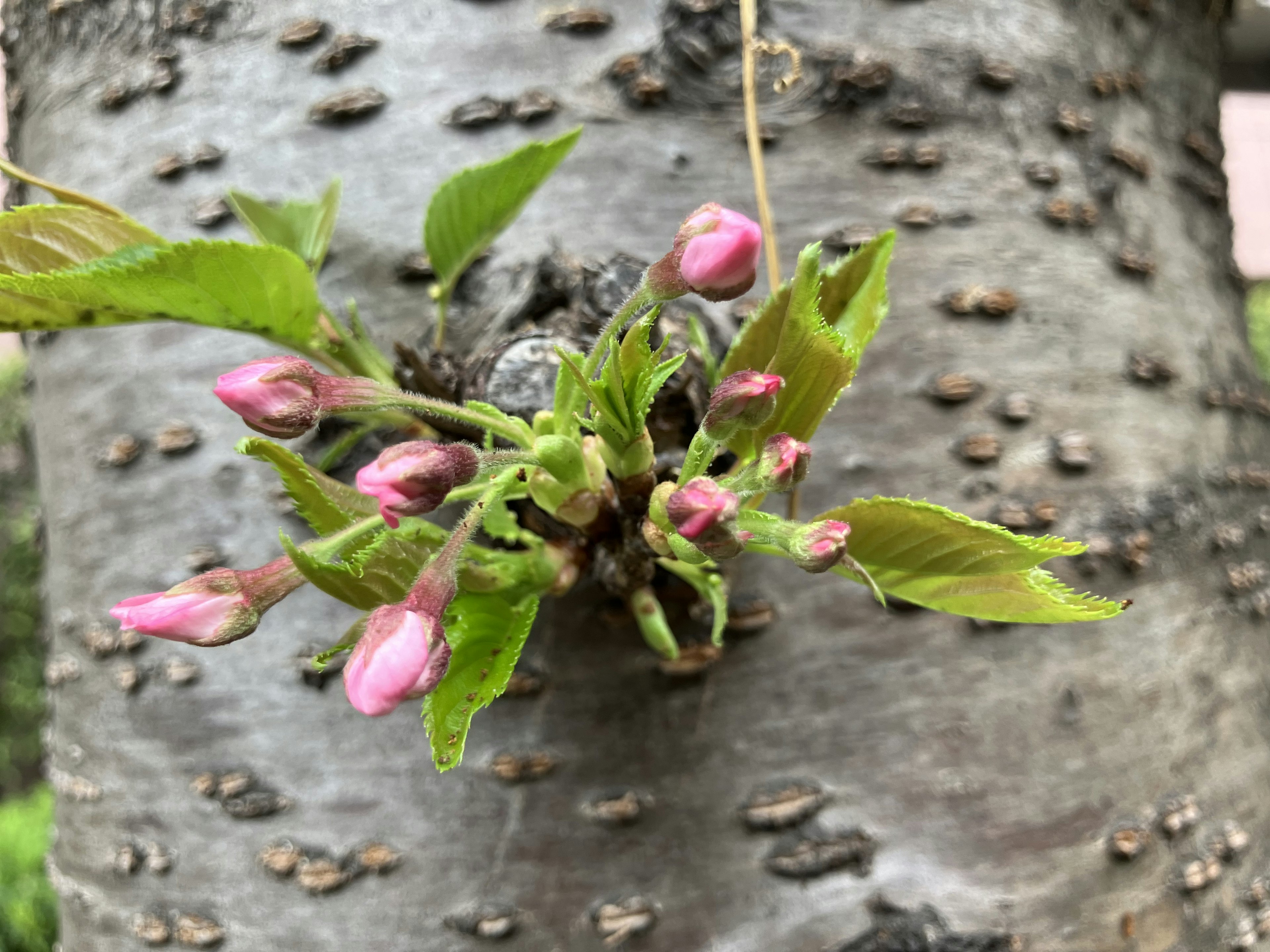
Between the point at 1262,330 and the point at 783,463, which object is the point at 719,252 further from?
the point at 1262,330

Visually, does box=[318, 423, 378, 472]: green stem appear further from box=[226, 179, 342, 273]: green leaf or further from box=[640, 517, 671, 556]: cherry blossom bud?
box=[640, 517, 671, 556]: cherry blossom bud

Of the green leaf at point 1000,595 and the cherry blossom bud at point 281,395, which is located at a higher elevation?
the cherry blossom bud at point 281,395

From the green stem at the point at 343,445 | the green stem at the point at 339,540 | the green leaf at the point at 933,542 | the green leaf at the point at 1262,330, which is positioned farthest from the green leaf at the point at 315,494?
the green leaf at the point at 1262,330

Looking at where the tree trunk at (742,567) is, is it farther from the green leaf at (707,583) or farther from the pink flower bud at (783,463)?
the pink flower bud at (783,463)

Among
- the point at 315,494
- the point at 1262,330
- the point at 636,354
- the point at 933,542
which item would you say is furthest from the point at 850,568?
the point at 1262,330

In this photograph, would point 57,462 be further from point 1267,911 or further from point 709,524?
point 1267,911

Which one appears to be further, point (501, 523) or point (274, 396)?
point (501, 523)
